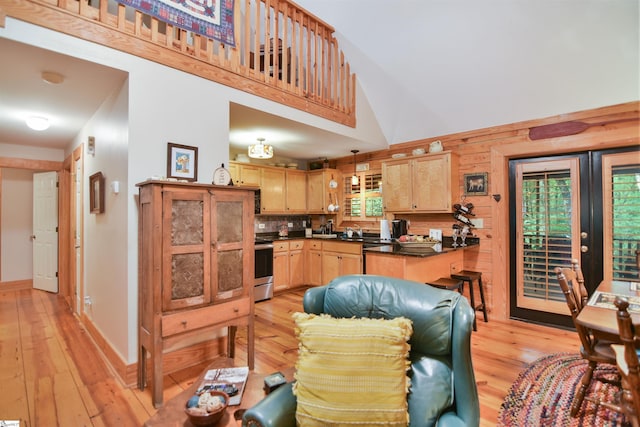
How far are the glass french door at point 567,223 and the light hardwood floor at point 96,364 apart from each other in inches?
19.3

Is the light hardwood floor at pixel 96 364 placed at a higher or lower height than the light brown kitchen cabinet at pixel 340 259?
lower

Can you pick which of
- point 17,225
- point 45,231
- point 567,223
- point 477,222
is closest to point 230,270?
point 477,222

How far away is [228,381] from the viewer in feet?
5.30

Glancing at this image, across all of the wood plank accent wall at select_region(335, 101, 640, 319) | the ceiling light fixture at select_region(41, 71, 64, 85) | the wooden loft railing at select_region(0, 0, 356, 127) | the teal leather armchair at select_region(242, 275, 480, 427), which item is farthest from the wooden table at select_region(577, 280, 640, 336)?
the ceiling light fixture at select_region(41, 71, 64, 85)

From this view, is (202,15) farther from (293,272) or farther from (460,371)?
(293,272)

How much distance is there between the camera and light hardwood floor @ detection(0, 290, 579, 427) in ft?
6.93

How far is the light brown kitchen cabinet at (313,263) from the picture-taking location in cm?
538

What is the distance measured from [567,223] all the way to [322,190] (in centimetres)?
367

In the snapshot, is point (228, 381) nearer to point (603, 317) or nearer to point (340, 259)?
point (603, 317)

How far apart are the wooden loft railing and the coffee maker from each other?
1672 millimetres

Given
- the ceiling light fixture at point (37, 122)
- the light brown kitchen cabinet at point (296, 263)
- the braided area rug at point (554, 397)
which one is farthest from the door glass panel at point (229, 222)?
the light brown kitchen cabinet at point (296, 263)

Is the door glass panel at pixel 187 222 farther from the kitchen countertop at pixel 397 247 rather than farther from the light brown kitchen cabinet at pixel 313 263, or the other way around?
the light brown kitchen cabinet at pixel 313 263

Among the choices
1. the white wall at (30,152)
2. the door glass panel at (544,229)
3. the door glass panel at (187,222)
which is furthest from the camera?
the white wall at (30,152)

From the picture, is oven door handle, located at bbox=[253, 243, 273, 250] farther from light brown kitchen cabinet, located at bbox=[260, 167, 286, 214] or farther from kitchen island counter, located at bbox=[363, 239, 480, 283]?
kitchen island counter, located at bbox=[363, 239, 480, 283]
